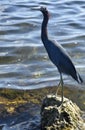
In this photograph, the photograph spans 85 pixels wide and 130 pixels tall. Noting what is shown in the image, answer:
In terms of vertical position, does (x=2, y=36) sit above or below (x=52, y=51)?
below

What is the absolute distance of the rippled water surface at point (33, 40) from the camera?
11.0 m

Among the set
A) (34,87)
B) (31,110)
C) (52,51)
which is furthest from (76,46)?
(52,51)

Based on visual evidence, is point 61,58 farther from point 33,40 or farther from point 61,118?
point 33,40

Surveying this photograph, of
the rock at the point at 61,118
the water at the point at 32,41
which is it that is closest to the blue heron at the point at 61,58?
the rock at the point at 61,118

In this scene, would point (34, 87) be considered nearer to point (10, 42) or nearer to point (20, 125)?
point (20, 125)

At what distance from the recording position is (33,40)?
13.2m

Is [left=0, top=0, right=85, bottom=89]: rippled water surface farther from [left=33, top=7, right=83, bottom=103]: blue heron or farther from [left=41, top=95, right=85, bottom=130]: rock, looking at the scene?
[left=41, top=95, right=85, bottom=130]: rock

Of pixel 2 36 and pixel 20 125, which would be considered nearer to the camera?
pixel 20 125

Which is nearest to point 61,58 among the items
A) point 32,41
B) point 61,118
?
point 61,118

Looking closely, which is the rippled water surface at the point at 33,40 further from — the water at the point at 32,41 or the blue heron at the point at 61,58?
the blue heron at the point at 61,58

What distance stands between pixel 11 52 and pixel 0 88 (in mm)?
2342

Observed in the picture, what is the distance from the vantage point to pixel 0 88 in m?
10.2

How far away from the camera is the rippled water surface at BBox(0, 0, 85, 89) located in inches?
434

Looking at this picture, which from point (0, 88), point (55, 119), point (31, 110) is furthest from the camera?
point (0, 88)
